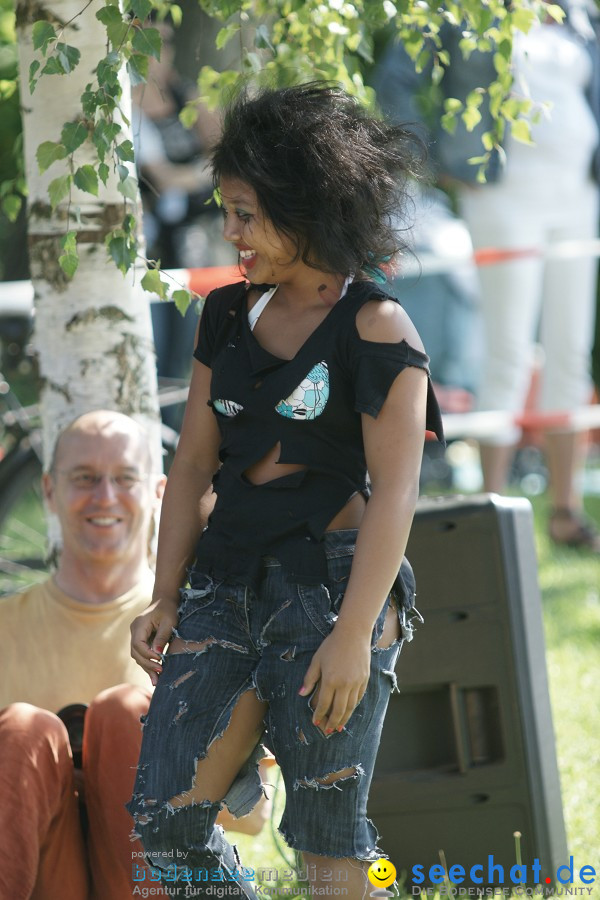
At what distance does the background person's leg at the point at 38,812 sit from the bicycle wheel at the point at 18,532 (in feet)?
6.24

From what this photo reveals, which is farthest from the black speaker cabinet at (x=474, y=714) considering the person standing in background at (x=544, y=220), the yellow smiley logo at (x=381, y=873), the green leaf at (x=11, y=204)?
the person standing in background at (x=544, y=220)

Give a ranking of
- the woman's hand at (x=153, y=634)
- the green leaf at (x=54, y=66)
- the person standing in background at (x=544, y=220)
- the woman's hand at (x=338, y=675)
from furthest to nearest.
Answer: the person standing in background at (x=544, y=220)
the green leaf at (x=54, y=66)
the woman's hand at (x=153, y=634)
the woman's hand at (x=338, y=675)

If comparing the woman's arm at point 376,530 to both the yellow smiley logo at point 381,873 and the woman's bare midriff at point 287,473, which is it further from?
the yellow smiley logo at point 381,873

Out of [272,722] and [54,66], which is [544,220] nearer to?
[54,66]

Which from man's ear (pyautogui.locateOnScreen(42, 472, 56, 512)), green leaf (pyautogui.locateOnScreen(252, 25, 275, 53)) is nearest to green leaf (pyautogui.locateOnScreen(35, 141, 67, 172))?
green leaf (pyautogui.locateOnScreen(252, 25, 275, 53))

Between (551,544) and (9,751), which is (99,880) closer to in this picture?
(9,751)

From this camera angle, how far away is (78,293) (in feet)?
9.70

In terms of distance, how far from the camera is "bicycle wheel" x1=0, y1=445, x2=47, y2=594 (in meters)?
4.71

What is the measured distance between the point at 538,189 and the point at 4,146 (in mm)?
6910

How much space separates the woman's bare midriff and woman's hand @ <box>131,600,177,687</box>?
307mm

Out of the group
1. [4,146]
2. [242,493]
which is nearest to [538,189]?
[242,493]

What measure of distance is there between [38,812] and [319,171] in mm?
1268

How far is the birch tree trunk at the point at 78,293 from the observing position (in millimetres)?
2854

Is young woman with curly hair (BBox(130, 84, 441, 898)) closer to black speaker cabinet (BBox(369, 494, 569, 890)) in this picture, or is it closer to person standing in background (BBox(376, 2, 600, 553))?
black speaker cabinet (BBox(369, 494, 569, 890))
